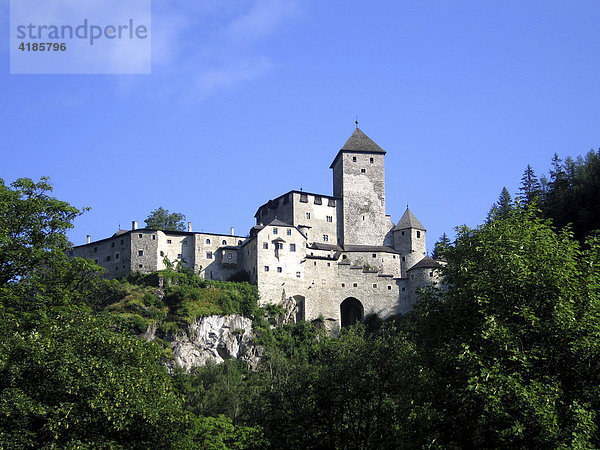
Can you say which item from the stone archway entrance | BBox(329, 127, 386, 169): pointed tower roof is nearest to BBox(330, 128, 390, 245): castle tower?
BBox(329, 127, 386, 169): pointed tower roof

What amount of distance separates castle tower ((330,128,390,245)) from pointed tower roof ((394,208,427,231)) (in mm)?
1716

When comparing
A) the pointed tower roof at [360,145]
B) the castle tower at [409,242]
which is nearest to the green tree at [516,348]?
the castle tower at [409,242]

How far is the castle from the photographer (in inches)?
3031

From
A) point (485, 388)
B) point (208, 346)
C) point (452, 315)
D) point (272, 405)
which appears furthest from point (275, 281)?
point (485, 388)

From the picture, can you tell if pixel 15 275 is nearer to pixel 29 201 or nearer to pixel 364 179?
pixel 29 201

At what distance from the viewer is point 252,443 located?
1240 inches

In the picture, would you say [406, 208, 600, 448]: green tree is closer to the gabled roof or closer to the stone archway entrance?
the stone archway entrance

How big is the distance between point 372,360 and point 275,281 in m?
42.9

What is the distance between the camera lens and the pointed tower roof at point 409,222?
3413 inches

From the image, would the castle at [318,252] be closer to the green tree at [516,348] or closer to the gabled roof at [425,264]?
the gabled roof at [425,264]

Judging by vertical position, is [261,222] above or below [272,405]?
above

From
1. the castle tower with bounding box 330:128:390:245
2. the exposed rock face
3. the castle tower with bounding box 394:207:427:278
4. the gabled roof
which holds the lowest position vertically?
the exposed rock face

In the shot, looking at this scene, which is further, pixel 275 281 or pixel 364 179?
pixel 364 179

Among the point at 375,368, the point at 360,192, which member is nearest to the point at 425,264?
the point at 360,192
